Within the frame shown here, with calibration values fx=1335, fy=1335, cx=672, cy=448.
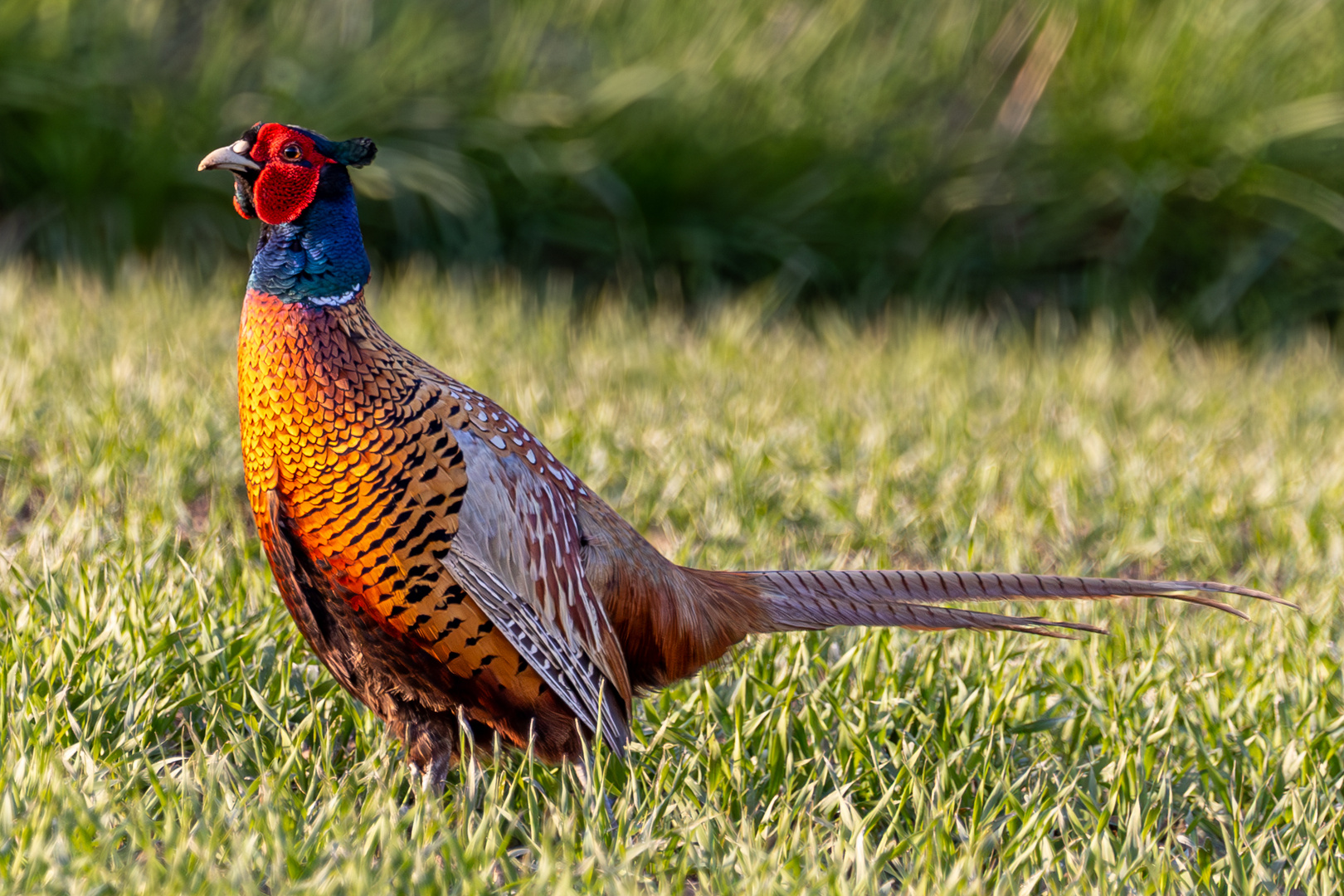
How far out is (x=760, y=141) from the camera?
280 inches

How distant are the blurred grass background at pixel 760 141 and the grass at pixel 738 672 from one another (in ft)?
6.31

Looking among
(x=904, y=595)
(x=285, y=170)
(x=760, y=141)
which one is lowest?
(x=904, y=595)

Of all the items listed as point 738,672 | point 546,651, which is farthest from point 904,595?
point 546,651

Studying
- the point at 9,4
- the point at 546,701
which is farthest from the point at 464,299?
the point at 546,701

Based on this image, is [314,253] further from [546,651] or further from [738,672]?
[738,672]

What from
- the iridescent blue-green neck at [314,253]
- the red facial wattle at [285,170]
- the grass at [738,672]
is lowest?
the grass at [738,672]

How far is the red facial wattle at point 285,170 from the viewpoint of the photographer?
2.06 meters

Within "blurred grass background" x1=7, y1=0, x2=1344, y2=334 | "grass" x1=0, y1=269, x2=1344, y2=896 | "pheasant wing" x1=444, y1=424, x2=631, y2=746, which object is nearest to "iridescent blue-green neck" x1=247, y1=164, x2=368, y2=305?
"pheasant wing" x1=444, y1=424, x2=631, y2=746

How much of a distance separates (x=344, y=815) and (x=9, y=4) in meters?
5.55

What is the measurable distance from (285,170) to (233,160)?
0.08 meters

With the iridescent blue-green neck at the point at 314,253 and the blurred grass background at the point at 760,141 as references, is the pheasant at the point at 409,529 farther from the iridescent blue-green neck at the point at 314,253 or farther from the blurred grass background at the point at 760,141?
the blurred grass background at the point at 760,141

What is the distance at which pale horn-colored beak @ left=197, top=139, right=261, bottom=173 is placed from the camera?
6.73 ft

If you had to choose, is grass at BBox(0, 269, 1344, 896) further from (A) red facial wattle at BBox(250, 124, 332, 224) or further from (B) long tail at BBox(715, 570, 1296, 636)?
(A) red facial wattle at BBox(250, 124, 332, 224)

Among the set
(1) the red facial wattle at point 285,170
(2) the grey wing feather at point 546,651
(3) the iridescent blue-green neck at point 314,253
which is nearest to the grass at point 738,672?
(2) the grey wing feather at point 546,651
